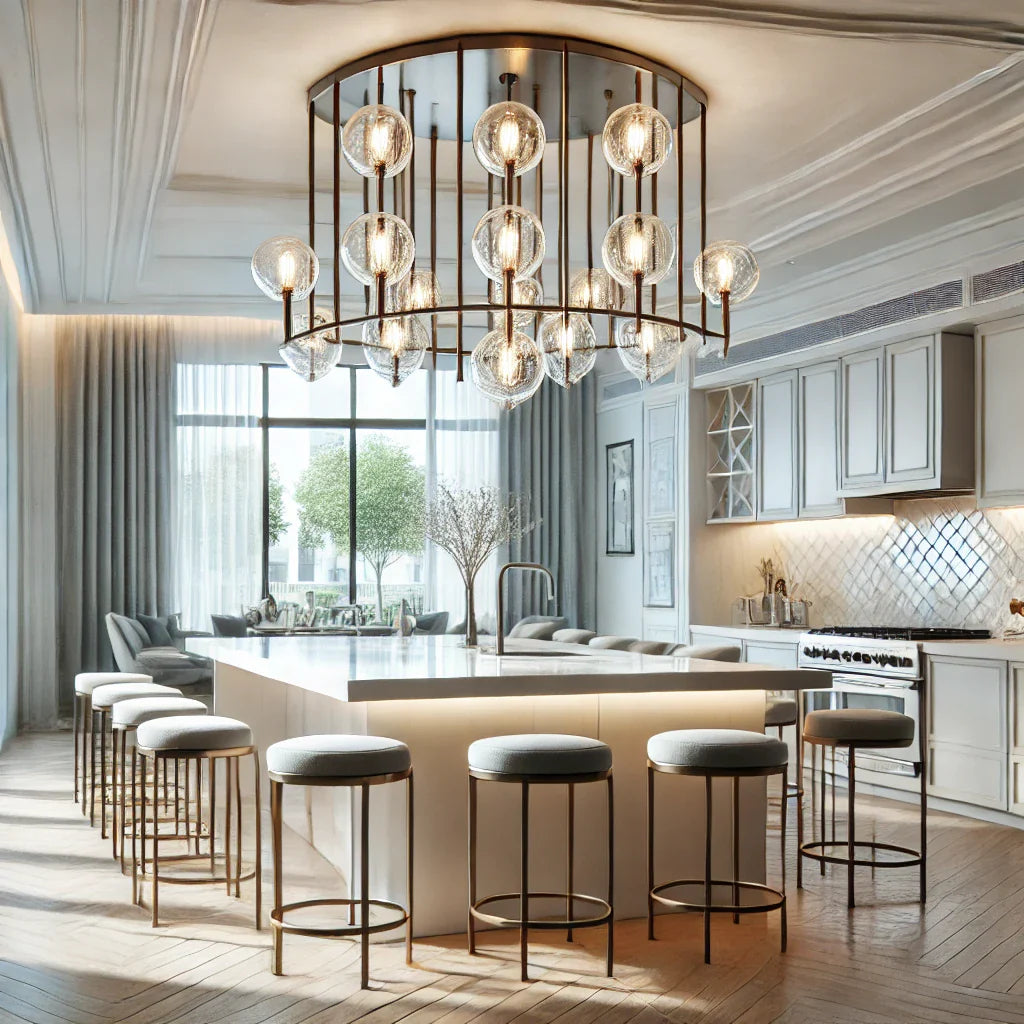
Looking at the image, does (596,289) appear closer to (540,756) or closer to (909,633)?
(540,756)

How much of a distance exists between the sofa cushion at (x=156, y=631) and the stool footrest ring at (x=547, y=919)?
5.45m

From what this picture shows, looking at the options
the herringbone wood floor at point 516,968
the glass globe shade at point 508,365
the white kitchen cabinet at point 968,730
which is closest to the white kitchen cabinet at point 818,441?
the white kitchen cabinet at point 968,730

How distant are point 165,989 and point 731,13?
3478 mm

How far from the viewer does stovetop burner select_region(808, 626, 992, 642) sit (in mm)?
6605

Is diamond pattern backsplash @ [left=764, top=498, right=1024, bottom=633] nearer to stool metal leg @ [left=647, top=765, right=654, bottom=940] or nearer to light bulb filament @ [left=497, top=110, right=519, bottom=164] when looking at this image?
stool metal leg @ [left=647, top=765, right=654, bottom=940]

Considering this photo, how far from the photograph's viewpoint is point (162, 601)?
9539mm

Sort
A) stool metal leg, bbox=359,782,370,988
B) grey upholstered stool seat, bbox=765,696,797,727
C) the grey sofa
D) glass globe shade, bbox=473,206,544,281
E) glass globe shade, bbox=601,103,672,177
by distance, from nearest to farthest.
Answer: stool metal leg, bbox=359,782,370,988 → glass globe shade, bbox=473,206,544,281 → glass globe shade, bbox=601,103,672,177 → grey upholstered stool seat, bbox=765,696,797,727 → the grey sofa

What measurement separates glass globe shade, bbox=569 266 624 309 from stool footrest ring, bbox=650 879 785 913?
250 cm

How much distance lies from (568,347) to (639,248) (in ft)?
3.46

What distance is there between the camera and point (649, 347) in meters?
5.23

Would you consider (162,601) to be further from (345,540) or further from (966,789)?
(966,789)

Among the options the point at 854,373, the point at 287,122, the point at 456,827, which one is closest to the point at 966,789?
the point at 854,373

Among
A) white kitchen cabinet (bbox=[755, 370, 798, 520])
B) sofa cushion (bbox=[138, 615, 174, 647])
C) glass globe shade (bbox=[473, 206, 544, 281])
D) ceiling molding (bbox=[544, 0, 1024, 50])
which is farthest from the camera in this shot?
sofa cushion (bbox=[138, 615, 174, 647])

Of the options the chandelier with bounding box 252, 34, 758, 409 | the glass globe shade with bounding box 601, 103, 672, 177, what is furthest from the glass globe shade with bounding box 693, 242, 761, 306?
the glass globe shade with bounding box 601, 103, 672, 177
